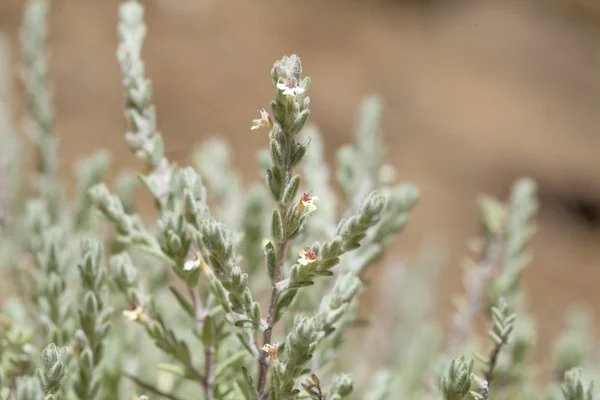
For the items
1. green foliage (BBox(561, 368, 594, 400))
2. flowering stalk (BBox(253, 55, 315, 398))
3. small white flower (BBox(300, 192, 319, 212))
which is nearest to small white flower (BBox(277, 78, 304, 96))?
Answer: flowering stalk (BBox(253, 55, 315, 398))

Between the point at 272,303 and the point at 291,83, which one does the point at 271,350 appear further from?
the point at 291,83

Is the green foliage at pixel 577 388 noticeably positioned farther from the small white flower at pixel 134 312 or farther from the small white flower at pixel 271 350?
the small white flower at pixel 134 312

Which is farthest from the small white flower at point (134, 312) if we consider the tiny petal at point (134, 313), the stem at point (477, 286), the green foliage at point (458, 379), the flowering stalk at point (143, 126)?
the stem at point (477, 286)

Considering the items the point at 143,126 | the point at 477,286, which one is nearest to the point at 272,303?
the point at 143,126

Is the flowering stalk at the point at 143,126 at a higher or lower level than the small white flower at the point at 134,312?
higher

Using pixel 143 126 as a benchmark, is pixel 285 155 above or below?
below

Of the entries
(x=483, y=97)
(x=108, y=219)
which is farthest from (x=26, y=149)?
(x=483, y=97)

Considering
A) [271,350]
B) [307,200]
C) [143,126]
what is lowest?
[271,350]
